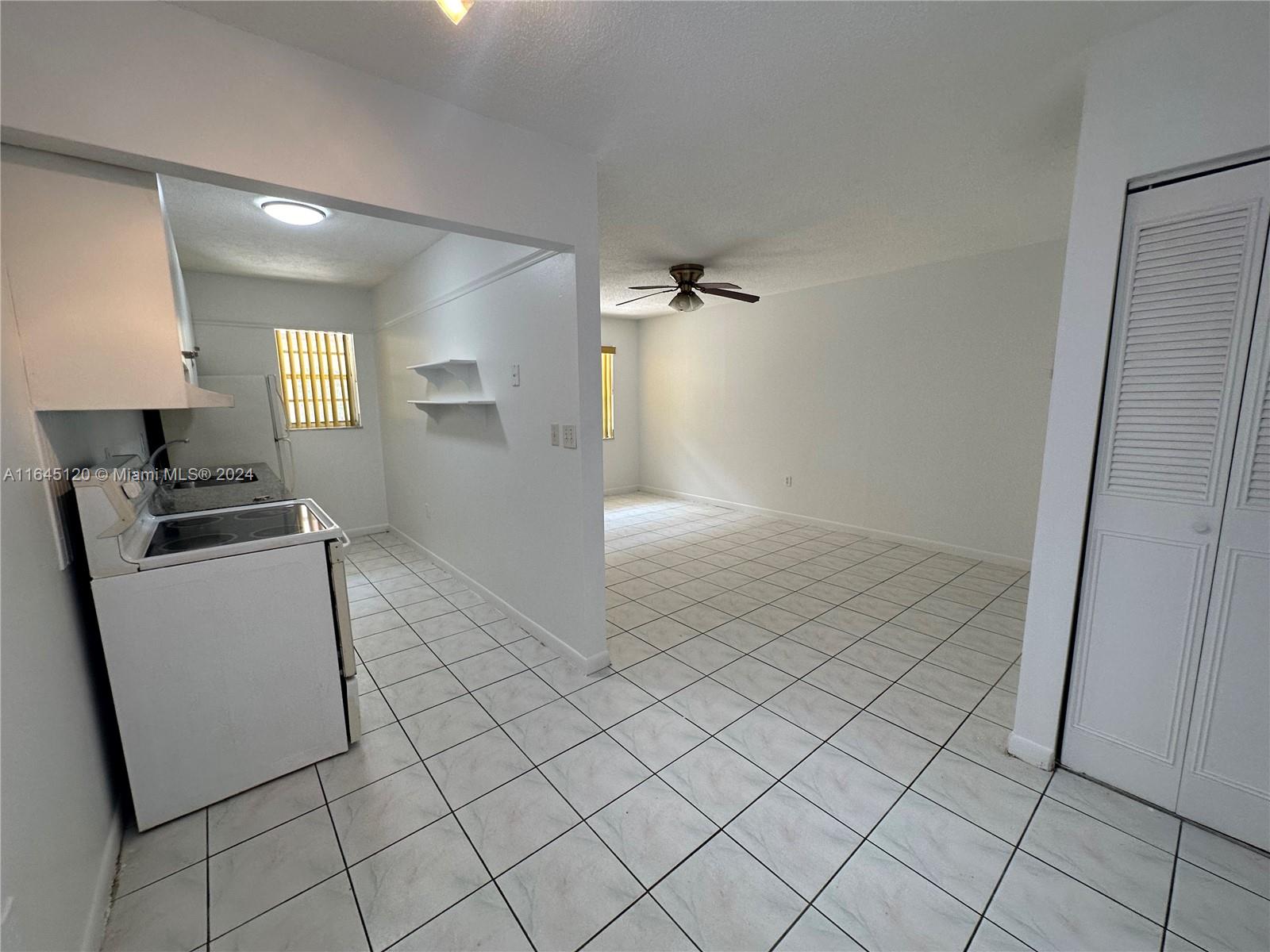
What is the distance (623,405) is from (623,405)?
0.04 feet

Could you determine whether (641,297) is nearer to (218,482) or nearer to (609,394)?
(609,394)

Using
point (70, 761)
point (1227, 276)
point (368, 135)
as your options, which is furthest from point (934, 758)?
point (368, 135)

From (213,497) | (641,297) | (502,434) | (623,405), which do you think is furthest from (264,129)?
(623,405)

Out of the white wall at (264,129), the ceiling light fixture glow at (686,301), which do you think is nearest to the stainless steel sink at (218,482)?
the white wall at (264,129)

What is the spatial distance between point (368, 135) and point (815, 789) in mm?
2744

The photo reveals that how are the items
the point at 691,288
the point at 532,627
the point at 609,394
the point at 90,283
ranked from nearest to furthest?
1. the point at 90,283
2. the point at 532,627
3. the point at 691,288
4. the point at 609,394

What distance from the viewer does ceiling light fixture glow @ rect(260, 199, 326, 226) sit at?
2472 millimetres

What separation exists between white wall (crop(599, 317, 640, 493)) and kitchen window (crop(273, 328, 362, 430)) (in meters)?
3.15

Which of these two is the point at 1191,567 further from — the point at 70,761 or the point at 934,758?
the point at 70,761

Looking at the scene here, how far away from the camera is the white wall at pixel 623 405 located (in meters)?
6.91

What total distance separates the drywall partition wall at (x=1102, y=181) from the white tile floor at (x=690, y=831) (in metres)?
0.41

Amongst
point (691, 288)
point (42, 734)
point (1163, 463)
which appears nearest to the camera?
point (42, 734)

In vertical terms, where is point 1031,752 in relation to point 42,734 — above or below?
below

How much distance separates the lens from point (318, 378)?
479cm
